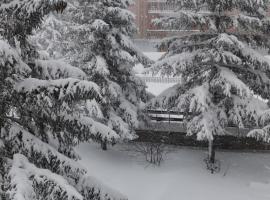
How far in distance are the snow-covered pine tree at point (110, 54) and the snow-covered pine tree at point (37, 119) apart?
26.7 feet

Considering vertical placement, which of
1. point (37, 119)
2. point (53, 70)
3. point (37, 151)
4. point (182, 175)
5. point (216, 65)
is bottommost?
point (182, 175)

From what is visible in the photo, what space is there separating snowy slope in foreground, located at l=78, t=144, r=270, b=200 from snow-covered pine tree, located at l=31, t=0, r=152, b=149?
4.84 feet

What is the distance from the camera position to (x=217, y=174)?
1609cm

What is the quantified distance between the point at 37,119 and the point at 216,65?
950 centimetres

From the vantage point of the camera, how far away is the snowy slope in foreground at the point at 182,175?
577 inches

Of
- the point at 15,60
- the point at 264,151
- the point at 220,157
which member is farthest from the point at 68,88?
the point at 264,151

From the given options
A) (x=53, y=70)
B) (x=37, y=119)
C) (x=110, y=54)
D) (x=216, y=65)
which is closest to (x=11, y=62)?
(x=53, y=70)

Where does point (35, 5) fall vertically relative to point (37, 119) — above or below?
above

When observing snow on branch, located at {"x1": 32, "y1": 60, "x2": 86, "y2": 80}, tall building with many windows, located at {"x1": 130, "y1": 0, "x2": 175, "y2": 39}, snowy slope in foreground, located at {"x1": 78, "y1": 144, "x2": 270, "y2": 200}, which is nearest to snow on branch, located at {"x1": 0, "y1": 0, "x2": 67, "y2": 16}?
snow on branch, located at {"x1": 32, "y1": 60, "x2": 86, "y2": 80}

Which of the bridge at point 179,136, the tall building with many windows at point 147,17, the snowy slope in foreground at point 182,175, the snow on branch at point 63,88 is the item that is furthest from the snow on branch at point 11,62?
the tall building with many windows at point 147,17

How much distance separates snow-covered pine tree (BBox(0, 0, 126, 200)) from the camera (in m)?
6.05

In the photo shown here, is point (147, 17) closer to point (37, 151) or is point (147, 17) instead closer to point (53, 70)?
point (53, 70)

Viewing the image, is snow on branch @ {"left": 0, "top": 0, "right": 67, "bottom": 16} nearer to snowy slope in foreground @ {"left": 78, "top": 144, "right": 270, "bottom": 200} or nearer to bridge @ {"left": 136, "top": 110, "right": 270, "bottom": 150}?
snowy slope in foreground @ {"left": 78, "top": 144, "right": 270, "bottom": 200}

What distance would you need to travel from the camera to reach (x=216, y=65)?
51.1 ft
